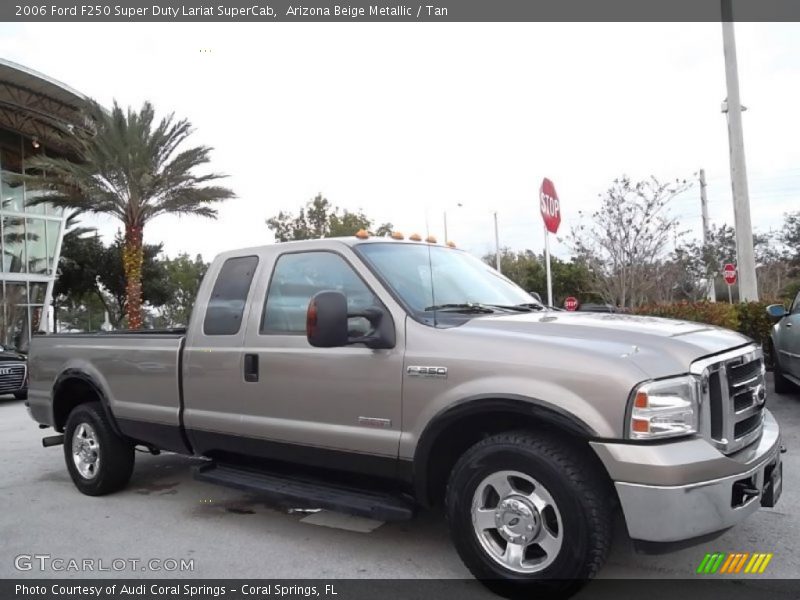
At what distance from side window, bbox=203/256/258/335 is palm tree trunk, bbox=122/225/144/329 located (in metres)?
16.2

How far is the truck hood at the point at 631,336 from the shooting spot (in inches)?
120

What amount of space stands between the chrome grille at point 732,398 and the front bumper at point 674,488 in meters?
0.12

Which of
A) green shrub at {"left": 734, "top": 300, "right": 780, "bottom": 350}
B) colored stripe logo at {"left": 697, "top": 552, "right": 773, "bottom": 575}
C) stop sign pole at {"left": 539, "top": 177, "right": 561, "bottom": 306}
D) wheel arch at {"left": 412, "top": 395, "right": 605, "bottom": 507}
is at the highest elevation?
stop sign pole at {"left": 539, "top": 177, "right": 561, "bottom": 306}

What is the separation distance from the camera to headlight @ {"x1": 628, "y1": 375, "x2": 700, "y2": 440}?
292 centimetres

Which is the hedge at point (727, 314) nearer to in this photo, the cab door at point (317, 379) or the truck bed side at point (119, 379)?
the cab door at point (317, 379)

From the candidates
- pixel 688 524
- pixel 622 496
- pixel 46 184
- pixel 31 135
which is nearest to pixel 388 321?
pixel 622 496

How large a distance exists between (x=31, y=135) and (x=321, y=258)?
3130cm

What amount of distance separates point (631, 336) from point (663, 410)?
449mm

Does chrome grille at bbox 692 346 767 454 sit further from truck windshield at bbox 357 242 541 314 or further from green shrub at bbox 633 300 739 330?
green shrub at bbox 633 300 739 330

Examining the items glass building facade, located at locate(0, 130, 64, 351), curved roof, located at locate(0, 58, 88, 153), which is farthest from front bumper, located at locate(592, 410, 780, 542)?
glass building facade, located at locate(0, 130, 64, 351)

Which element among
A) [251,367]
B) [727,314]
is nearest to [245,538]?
[251,367]

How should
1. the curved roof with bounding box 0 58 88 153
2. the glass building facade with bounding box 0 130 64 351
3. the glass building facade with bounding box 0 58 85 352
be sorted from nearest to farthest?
the curved roof with bounding box 0 58 88 153
the glass building facade with bounding box 0 58 85 352
the glass building facade with bounding box 0 130 64 351

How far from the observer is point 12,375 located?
43.2ft

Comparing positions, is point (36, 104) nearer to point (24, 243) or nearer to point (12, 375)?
point (24, 243)
